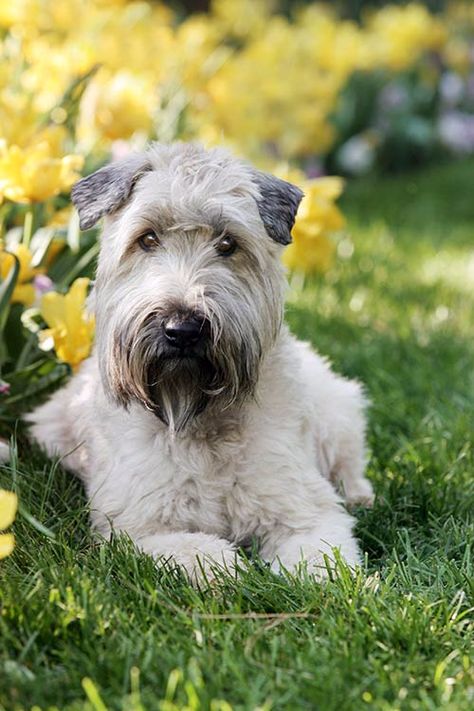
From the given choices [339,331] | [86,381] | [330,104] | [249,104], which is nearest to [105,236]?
[86,381]

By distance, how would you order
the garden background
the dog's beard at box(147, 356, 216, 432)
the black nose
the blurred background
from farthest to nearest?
the blurred background < the dog's beard at box(147, 356, 216, 432) < the black nose < the garden background

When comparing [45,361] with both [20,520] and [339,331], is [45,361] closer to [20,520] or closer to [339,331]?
[20,520]

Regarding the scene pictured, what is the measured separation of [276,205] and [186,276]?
402mm

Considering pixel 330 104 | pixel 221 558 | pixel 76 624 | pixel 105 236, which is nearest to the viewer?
pixel 76 624

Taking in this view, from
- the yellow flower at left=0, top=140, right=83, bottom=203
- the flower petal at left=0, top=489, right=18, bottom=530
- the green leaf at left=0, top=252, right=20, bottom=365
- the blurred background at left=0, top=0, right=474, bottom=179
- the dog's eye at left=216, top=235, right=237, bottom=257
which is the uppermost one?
the dog's eye at left=216, top=235, right=237, bottom=257

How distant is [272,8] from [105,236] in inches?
428

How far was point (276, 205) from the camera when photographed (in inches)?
124

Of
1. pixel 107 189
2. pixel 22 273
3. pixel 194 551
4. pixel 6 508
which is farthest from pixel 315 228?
pixel 6 508

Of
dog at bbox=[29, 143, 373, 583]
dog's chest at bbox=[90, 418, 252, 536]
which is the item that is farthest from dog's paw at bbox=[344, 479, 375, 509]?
dog's chest at bbox=[90, 418, 252, 536]

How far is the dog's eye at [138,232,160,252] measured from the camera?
3082mm

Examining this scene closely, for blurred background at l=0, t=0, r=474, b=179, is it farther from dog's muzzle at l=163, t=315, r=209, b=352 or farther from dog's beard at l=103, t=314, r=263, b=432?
dog's muzzle at l=163, t=315, r=209, b=352

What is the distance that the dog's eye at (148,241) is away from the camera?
3.08 m

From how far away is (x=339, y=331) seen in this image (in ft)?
18.2

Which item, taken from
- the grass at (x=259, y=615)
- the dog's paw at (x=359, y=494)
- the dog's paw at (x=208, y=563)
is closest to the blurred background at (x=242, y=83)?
the dog's paw at (x=359, y=494)
